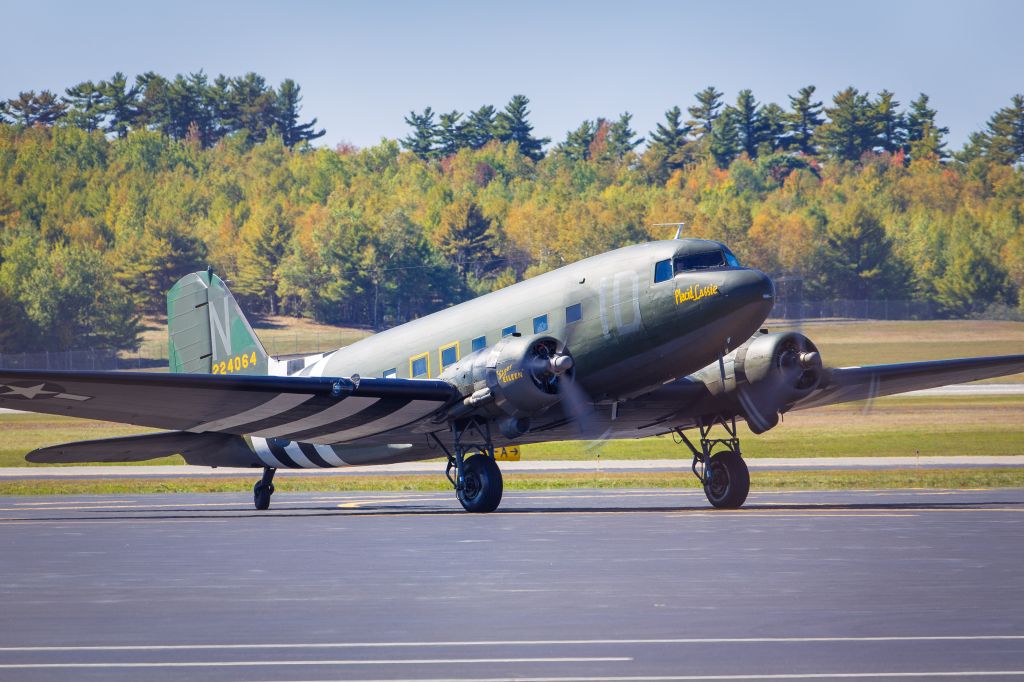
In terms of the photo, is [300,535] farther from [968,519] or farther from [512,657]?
[512,657]

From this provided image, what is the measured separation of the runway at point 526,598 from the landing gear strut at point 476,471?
0.99m

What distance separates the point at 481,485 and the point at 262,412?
15.3 ft

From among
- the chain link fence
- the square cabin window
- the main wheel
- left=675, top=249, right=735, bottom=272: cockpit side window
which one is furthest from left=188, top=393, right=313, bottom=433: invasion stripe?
the chain link fence

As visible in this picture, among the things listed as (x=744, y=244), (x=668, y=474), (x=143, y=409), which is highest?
(x=744, y=244)

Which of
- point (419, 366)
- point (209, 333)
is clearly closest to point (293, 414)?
point (419, 366)

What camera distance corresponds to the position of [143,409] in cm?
2848

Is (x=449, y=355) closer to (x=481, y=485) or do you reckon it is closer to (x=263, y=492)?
(x=481, y=485)

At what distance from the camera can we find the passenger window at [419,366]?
102ft

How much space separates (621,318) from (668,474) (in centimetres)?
2235

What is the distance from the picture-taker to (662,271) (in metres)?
27.8

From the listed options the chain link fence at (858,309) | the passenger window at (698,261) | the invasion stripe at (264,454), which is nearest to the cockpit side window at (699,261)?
the passenger window at (698,261)

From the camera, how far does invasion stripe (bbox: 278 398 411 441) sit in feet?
93.1

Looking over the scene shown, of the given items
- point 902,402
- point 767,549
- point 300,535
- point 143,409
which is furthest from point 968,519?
point 902,402

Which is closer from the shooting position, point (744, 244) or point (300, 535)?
point (300, 535)
